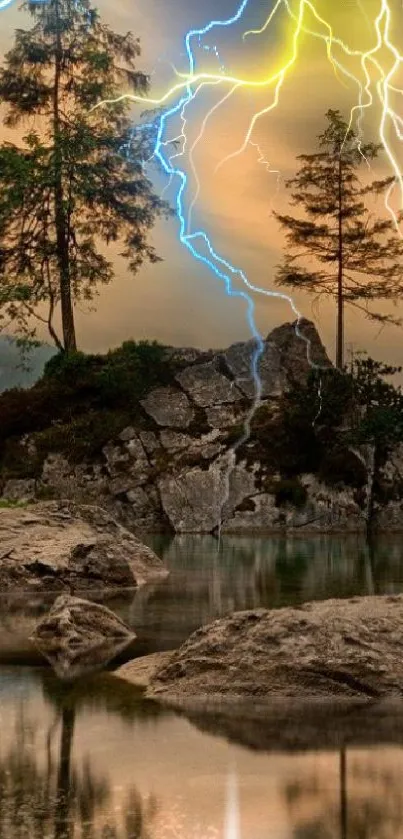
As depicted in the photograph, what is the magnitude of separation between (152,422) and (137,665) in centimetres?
2427

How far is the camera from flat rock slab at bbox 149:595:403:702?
5.71 m

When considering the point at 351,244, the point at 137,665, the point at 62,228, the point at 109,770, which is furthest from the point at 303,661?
the point at 351,244

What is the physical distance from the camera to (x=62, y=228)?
34938 mm

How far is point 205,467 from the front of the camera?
2867 centimetres

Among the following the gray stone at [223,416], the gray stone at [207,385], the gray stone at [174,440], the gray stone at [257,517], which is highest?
the gray stone at [207,385]

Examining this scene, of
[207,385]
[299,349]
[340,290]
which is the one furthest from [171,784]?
[340,290]

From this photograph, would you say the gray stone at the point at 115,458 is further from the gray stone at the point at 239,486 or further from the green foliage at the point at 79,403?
the gray stone at the point at 239,486

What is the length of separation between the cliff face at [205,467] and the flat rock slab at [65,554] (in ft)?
40.5

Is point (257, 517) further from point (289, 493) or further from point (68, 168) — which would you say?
point (68, 168)

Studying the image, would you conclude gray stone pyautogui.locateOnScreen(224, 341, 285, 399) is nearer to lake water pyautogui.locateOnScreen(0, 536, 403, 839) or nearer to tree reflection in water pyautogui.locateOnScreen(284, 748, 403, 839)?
lake water pyautogui.locateOnScreen(0, 536, 403, 839)

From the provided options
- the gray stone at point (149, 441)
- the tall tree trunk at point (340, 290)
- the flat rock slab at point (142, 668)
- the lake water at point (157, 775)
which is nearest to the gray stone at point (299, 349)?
the tall tree trunk at point (340, 290)

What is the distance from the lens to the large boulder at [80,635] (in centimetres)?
706

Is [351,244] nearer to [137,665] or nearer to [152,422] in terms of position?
[152,422]

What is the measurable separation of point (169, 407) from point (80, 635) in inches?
926
